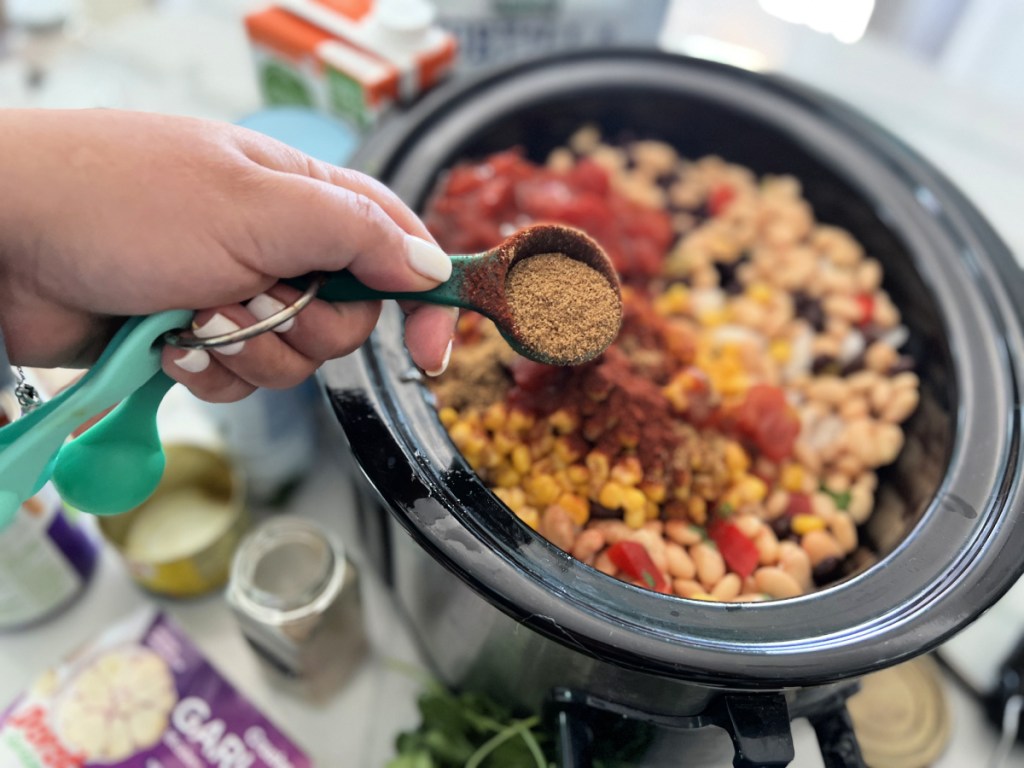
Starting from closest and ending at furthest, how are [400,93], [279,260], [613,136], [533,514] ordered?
[279,260], [533,514], [400,93], [613,136]

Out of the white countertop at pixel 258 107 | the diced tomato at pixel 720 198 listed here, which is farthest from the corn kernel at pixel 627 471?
the diced tomato at pixel 720 198

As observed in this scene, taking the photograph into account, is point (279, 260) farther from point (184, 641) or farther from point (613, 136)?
point (613, 136)

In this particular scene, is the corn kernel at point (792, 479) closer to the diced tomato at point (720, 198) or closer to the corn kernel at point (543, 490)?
the corn kernel at point (543, 490)

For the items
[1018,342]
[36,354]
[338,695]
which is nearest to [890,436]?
[1018,342]

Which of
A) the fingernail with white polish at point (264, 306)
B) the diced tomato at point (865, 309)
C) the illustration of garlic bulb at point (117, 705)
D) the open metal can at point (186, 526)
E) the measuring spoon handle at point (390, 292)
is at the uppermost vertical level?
the measuring spoon handle at point (390, 292)

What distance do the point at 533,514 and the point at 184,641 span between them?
1.36ft

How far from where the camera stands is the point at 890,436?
0.77m

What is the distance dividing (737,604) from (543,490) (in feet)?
0.59

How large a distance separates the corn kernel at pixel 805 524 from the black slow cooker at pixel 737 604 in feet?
0.19

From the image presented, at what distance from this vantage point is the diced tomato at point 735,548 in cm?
66

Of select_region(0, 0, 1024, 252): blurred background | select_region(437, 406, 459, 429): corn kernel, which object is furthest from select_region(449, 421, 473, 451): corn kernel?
select_region(0, 0, 1024, 252): blurred background

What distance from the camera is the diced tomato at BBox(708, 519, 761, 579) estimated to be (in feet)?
2.18

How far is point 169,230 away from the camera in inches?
17.8

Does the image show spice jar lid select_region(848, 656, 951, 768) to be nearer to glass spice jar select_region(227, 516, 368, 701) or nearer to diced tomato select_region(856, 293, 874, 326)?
diced tomato select_region(856, 293, 874, 326)
